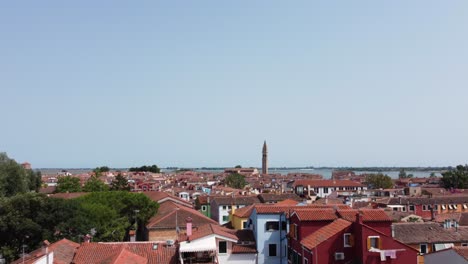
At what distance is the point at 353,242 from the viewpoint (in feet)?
90.8

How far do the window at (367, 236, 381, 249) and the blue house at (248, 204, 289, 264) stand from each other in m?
7.82

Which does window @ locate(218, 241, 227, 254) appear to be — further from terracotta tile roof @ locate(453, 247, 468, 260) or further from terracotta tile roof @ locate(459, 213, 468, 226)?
terracotta tile roof @ locate(459, 213, 468, 226)

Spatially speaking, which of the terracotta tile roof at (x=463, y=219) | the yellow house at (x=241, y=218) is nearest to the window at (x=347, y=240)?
the yellow house at (x=241, y=218)

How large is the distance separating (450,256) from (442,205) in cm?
4183

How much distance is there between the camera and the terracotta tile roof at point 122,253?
2627cm

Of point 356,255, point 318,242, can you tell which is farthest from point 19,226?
point 356,255

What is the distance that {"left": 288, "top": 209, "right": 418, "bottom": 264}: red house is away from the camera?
1054 inches

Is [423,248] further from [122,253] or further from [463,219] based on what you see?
[122,253]

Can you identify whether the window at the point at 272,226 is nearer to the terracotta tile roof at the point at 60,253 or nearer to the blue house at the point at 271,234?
the blue house at the point at 271,234

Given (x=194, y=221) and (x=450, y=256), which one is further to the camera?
(x=194, y=221)

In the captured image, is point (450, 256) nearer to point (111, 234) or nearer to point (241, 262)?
point (241, 262)

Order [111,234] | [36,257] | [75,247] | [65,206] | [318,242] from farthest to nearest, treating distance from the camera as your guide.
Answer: [111,234] → [65,206] → [75,247] → [318,242] → [36,257]

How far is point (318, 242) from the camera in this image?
27688 millimetres

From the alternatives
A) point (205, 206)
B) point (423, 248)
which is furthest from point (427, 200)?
point (423, 248)
